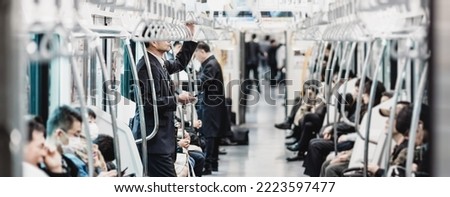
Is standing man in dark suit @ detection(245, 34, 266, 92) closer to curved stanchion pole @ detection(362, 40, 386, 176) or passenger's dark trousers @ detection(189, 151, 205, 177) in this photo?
passenger's dark trousers @ detection(189, 151, 205, 177)

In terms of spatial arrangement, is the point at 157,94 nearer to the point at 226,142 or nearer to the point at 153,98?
the point at 153,98

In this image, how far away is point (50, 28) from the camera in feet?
8.55

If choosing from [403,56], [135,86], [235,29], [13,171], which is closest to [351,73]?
[403,56]

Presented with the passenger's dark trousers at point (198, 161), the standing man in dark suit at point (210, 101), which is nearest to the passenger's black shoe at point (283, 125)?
the standing man in dark suit at point (210, 101)

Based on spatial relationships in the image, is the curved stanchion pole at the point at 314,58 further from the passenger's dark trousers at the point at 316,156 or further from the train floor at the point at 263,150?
the passenger's dark trousers at the point at 316,156

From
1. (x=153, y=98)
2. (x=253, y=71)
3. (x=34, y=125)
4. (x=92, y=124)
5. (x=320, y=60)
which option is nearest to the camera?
(x=34, y=125)

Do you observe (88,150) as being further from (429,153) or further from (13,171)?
(429,153)

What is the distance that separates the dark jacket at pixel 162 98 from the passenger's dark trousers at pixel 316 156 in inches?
19.9

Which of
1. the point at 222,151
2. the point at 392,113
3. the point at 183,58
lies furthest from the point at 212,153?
the point at 392,113

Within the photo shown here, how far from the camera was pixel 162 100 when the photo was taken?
2.96 metres

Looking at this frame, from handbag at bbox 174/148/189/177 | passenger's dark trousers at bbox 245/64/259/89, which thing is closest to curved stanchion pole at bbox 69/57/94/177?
handbag at bbox 174/148/189/177

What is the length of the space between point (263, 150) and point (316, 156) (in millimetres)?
298

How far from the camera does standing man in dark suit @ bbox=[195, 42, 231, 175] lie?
306 cm

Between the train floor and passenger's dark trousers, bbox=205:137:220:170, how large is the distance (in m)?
0.02
